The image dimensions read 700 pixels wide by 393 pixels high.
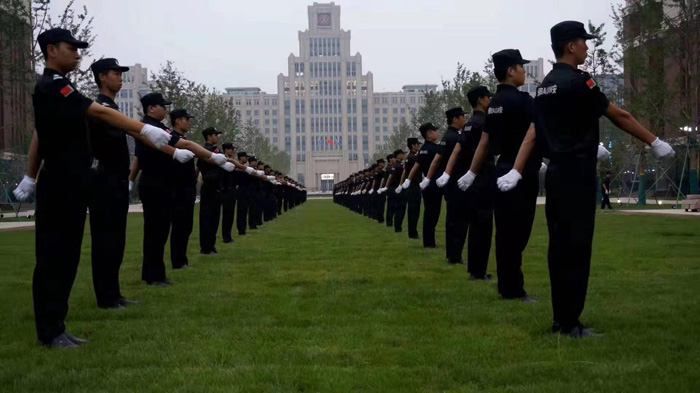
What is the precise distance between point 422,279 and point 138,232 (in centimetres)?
1534

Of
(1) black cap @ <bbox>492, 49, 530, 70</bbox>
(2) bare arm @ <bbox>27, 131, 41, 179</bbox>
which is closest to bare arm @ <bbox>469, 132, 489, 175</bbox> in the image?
(1) black cap @ <bbox>492, 49, 530, 70</bbox>

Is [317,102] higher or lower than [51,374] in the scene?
higher

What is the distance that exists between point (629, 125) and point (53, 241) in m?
4.47

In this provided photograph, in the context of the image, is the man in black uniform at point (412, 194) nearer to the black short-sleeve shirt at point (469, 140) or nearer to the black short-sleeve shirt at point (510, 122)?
the black short-sleeve shirt at point (469, 140)

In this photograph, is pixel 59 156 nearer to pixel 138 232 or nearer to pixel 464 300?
pixel 464 300

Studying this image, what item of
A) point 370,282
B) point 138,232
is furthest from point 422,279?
point 138,232

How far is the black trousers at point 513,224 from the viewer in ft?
26.0

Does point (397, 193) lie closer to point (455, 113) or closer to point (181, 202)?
point (455, 113)

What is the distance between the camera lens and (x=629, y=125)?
19.7ft

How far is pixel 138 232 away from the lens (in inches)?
941

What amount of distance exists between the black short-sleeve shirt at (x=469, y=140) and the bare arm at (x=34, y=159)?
4946mm

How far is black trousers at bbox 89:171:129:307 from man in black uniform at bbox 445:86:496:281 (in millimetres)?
4084

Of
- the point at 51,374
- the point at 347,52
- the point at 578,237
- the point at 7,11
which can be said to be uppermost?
the point at 347,52

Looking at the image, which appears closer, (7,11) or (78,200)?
(78,200)
